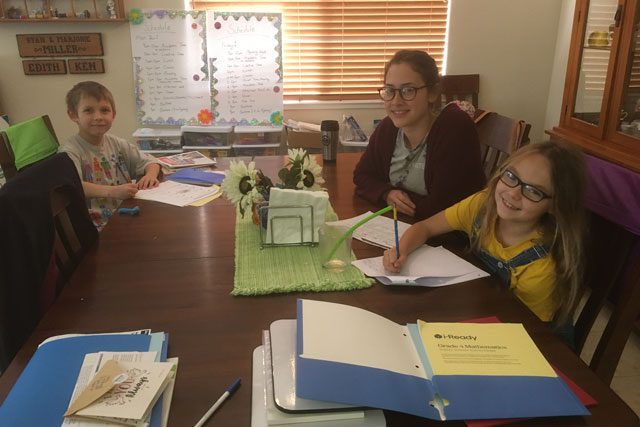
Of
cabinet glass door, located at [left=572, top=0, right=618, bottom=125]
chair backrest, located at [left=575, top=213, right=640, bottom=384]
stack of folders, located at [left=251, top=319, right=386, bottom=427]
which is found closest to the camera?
stack of folders, located at [left=251, top=319, right=386, bottom=427]

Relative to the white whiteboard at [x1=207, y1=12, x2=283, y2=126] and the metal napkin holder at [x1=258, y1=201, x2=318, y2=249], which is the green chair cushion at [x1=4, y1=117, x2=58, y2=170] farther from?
the white whiteboard at [x1=207, y1=12, x2=283, y2=126]

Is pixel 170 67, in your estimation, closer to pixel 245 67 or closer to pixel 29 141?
pixel 245 67

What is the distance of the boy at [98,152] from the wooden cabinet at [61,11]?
1.21m

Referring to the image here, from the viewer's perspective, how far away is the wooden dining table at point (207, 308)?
2.70ft

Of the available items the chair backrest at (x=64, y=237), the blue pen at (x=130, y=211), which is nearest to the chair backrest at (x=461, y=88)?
the blue pen at (x=130, y=211)

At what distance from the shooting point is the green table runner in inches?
45.6

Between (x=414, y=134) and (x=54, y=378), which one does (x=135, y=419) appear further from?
(x=414, y=134)

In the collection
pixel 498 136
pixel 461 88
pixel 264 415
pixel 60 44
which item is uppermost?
pixel 60 44

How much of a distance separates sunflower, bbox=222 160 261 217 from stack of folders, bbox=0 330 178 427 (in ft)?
1.82

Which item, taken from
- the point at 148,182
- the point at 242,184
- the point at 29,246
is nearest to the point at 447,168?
the point at 242,184

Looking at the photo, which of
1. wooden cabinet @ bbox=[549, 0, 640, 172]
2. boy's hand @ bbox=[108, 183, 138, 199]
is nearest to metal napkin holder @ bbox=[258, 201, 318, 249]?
boy's hand @ bbox=[108, 183, 138, 199]

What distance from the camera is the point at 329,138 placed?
2.28m

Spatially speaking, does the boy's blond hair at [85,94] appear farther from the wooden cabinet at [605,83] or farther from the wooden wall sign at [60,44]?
the wooden cabinet at [605,83]

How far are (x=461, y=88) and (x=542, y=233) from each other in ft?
8.04
